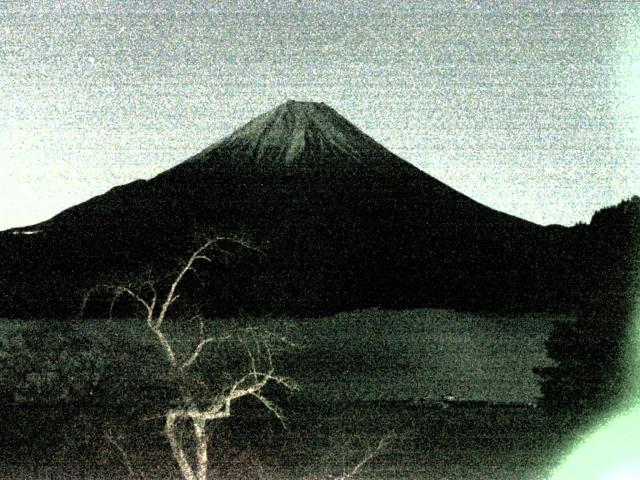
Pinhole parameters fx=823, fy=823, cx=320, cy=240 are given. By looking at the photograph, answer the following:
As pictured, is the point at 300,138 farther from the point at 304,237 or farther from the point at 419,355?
the point at 419,355

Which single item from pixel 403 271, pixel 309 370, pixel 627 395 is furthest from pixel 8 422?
pixel 403 271

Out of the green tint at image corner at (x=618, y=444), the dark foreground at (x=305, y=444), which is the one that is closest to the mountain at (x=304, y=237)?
the dark foreground at (x=305, y=444)

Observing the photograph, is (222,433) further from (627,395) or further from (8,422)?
(627,395)

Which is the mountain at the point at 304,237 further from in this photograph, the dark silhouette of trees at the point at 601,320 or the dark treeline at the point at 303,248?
the dark silhouette of trees at the point at 601,320

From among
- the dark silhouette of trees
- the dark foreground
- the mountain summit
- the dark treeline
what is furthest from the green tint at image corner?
the mountain summit

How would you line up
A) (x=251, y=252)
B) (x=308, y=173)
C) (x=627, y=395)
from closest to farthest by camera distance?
(x=627, y=395)
(x=251, y=252)
(x=308, y=173)

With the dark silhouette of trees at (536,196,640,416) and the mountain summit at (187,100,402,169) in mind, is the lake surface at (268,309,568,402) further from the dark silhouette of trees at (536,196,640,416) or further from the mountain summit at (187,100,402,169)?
the mountain summit at (187,100,402,169)
